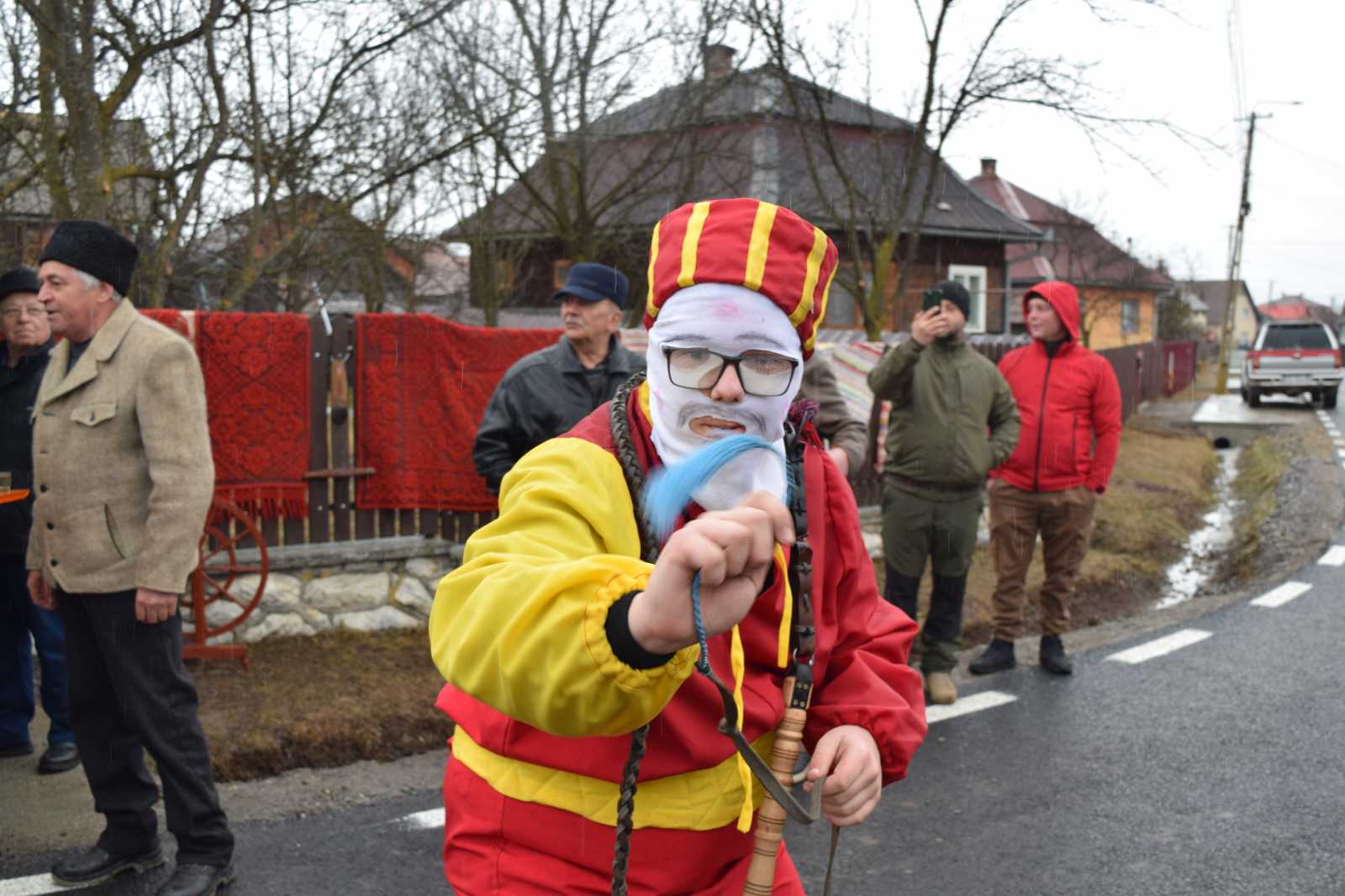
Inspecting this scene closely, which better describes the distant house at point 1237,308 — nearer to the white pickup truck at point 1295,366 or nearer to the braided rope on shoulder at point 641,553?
the white pickup truck at point 1295,366

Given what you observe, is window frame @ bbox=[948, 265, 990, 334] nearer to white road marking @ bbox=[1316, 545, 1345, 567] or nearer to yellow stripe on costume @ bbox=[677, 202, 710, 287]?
white road marking @ bbox=[1316, 545, 1345, 567]

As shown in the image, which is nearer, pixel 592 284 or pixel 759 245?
pixel 759 245

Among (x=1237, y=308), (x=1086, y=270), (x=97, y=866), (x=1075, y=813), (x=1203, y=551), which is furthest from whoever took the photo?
(x=1237, y=308)

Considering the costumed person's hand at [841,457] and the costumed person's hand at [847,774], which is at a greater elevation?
the costumed person's hand at [841,457]

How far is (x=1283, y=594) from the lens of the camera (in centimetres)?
875

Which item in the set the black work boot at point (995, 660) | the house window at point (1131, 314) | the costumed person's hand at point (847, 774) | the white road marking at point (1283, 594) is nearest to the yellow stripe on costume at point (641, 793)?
the costumed person's hand at point (847, 774)

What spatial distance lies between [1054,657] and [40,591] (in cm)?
511

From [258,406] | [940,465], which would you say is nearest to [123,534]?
[258,406]

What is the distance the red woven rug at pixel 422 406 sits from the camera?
6984 millimetres

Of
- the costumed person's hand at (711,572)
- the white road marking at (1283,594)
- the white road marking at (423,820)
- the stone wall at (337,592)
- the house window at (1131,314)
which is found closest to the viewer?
the costumed person's hand at (711,572)

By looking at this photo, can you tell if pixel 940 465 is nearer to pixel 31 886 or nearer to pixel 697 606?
pixel 31 886

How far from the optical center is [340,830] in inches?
173

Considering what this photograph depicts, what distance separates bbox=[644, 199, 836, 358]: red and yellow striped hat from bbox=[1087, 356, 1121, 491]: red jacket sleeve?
17.2ft

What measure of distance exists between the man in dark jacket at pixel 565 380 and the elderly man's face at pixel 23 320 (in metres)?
1.94
